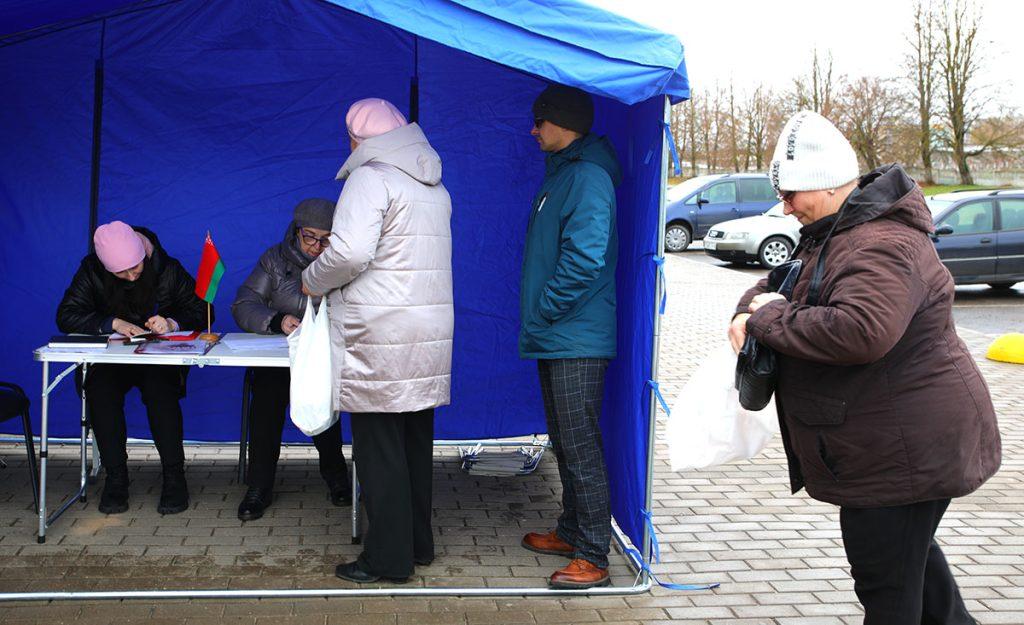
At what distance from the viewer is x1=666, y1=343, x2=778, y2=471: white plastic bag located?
3240mm

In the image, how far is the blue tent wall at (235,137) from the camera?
17.2 ft

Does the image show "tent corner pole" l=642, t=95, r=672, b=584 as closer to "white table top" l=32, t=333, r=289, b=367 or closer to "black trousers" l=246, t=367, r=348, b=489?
"white table top" l=32, t=333, r=289, b=367

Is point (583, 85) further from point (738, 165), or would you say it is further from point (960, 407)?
point (738, 165)

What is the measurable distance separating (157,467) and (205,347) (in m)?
1.43

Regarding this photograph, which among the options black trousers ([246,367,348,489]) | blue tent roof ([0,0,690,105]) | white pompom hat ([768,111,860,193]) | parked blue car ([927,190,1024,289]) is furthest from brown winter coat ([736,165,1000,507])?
parked blue car ([927,190,1024,289])

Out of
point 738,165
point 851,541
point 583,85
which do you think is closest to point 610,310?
point 583,85

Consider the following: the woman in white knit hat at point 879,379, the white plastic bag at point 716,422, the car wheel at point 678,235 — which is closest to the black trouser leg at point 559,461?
the white plastic bag at point 716,422

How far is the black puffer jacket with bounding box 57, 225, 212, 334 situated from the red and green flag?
0.23m

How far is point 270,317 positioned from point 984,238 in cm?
1220

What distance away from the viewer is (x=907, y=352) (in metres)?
2.67

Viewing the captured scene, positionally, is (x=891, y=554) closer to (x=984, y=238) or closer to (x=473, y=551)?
(x=473, y=551)

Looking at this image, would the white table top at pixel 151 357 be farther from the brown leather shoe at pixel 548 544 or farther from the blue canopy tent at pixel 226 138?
the brown leather shoe at pixel 548 544

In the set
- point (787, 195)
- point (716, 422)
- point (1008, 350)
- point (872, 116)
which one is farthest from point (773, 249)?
point (872, 116)

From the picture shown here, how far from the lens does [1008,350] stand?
9766 millimetres
